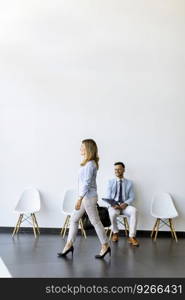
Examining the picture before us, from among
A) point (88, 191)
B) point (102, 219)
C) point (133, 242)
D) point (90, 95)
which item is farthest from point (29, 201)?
point (88, 191)

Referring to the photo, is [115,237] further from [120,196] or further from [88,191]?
[88,191]

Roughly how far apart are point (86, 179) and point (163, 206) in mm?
2717

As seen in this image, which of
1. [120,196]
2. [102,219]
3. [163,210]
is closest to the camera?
[102,219]

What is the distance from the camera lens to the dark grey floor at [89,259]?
4707 mm

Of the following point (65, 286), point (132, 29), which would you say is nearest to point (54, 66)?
point (132, 29)

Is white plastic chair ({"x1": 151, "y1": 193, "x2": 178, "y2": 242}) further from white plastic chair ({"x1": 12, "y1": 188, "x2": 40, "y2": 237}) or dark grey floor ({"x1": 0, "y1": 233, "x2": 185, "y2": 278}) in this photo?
white plastic chair ({"x1": 12, "y1": 188, "x2": 40, "y2": 237})

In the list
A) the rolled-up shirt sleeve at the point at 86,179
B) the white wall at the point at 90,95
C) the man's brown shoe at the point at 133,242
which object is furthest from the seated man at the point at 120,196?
the rolled-up shirt sleeve at the point at 86,179

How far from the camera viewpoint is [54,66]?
304 inches

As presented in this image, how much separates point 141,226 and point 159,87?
2.67 m

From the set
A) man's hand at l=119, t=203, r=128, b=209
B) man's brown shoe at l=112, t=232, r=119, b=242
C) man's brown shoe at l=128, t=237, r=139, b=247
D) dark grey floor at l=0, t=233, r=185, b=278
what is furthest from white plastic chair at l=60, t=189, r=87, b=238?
man's brown shoe at l=128, t=237, r=139, b=247

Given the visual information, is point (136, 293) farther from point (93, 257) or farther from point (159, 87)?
point (159, 87)

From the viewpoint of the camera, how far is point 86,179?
520 centimetres

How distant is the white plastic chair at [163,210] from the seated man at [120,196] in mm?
530

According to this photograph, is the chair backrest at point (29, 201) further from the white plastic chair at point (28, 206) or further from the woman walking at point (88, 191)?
the woman walking at point (88, 191)
